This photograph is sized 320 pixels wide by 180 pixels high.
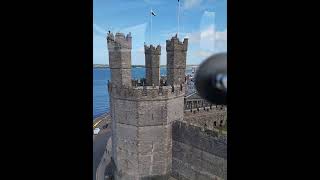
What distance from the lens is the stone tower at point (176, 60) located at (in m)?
10.1

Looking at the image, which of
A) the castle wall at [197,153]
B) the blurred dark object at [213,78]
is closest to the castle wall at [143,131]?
the castle wall at [197,153]

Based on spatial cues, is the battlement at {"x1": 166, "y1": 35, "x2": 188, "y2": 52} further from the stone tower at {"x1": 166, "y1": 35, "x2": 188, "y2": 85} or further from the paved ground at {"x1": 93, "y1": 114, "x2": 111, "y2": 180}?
the paved ground at {"x1": 93, "y1": 114, "x2": 111, "y2": 180}

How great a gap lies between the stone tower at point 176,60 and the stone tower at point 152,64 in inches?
13.5

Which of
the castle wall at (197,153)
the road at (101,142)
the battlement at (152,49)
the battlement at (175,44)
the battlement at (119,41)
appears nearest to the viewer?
the castle wall at (197,153)

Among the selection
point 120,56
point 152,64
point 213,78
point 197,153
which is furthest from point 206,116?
point 213,78

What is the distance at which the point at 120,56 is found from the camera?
9.66 m

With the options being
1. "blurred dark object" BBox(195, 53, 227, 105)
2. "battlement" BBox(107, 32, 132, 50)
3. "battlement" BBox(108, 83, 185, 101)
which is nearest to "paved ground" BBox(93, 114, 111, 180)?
"battlement" BBox(108, 83, 185, 101)

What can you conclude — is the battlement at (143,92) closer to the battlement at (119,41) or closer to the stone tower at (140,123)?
the stone tower at (140,123)
